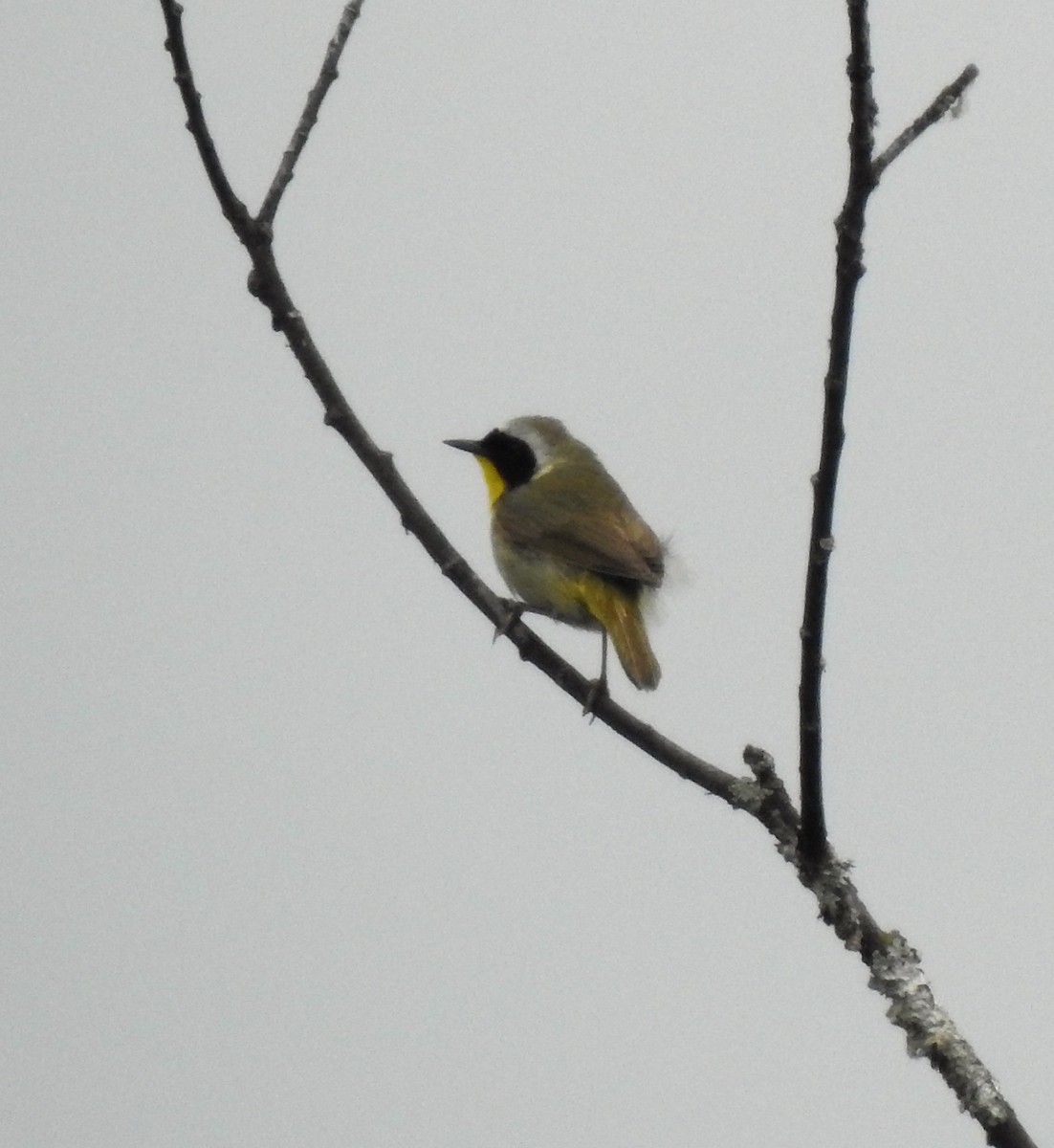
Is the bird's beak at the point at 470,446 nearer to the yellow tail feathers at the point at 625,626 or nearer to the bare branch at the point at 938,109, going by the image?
the yellow tail feathers at the point at 625,626

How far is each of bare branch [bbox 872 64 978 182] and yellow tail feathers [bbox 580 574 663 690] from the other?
3.09 metres

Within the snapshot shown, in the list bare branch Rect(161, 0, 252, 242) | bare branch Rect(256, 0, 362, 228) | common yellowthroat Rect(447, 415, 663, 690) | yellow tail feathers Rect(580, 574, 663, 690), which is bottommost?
bare branch Rect(161, 0, 252, 242)

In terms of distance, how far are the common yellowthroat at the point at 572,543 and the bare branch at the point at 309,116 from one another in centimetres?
221

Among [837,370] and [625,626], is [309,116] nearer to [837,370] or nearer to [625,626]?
[837,370]

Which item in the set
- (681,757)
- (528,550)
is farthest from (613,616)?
(681,757)

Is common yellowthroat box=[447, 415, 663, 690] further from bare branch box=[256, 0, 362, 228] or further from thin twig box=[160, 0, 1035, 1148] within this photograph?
bare branch box=[256, 0, 362, 228]

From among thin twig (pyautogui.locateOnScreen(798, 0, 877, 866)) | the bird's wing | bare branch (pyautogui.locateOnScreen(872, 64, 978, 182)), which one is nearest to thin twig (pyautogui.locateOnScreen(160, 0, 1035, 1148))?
thin twig (pyautogui.locateOnScreen(798, 0, 877, 866))

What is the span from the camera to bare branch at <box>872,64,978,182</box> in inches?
108

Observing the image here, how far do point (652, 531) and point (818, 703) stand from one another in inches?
152

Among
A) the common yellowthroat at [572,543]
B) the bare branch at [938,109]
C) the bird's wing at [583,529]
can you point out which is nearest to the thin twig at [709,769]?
the bare branch at [938,109]

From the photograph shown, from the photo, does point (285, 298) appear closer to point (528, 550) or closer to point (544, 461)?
point (528, 550)

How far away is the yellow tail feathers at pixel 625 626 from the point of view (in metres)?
5.84

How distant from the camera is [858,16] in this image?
8.09ft

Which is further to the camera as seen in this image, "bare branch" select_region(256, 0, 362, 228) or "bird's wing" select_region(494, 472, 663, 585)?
"bird's wing" select_region(494, 472, 663, 585)
